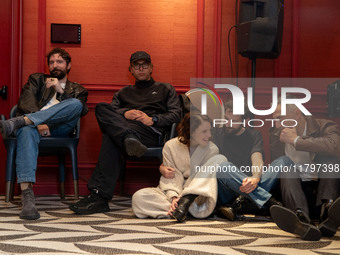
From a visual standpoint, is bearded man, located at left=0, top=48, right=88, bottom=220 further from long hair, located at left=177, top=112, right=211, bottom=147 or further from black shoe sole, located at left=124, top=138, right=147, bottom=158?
long hair, located at left=177, top=112, right=211, bottom=147

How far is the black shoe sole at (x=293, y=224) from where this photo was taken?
2383mm

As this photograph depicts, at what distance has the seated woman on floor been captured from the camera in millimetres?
3002

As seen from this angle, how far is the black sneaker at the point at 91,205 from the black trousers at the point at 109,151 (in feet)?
0.13

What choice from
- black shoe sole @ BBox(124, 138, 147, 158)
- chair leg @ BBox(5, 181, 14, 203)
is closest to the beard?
chair leg @ BBox(5, 181, 14, 203)

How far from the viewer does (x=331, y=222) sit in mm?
2482

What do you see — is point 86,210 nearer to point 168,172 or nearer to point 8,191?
point 168,172

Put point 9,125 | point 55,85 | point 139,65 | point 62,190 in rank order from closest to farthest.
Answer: point 9,125, point 55,85, point 139,65, point 62,190

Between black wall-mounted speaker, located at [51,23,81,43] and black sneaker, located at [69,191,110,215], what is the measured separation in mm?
1515

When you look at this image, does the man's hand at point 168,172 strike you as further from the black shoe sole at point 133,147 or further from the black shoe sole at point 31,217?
the black shoe sole at point 31,217

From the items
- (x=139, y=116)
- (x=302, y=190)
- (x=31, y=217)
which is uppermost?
(x=139, y=116)

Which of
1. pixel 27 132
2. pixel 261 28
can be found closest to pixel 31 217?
pixel 27 132

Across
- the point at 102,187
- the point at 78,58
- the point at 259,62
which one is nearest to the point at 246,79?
the point at 259,62

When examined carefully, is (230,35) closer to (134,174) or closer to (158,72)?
(158,72)

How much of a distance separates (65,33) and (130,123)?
3.58ft
